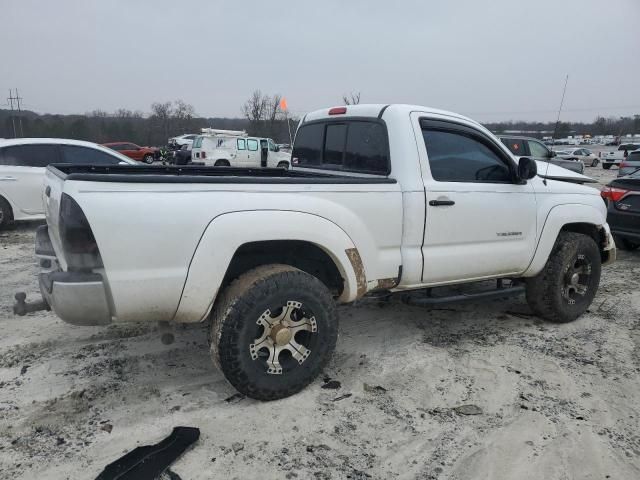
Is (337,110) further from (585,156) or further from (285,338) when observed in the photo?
(585,156)

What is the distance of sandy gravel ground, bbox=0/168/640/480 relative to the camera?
2.55m

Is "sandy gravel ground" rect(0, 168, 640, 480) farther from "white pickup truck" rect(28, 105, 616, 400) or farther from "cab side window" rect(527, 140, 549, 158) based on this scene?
"cab side window" rect(527, 140, 549, 158)

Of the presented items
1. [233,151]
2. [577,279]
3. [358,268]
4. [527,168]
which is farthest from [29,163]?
[233,151]

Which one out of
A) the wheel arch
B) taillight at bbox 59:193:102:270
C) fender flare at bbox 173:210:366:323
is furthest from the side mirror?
the wheel arch

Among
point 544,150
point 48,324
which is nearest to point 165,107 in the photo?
point 544,150

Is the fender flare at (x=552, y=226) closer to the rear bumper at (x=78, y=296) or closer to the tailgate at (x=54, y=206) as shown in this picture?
the rear bumper at (x=78, y=296)

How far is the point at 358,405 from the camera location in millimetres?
3119

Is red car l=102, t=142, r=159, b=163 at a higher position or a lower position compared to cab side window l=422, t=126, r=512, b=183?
lower

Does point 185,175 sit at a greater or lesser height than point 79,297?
greater

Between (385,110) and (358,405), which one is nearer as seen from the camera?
(358,405)

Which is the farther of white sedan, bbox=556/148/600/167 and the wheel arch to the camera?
white sedan, bbox=556/148/600/167

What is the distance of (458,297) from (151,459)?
101 inches

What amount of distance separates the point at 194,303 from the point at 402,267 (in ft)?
4.94

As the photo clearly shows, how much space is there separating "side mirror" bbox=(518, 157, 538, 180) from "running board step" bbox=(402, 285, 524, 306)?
101cm
